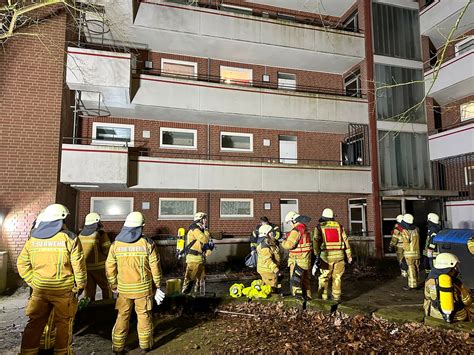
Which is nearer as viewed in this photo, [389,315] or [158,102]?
[389,315]

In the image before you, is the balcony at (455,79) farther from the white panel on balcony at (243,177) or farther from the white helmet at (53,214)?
the white helmet at (53,214)

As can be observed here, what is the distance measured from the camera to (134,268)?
4.34 m

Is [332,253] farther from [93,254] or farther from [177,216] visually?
[177,216]

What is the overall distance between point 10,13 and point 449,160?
16501 millimetres

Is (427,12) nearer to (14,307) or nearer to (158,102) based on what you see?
(158,102)

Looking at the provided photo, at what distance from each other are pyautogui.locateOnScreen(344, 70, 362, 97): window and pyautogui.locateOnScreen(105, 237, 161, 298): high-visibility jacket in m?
12.4

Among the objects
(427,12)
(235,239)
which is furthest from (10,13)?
(427,12)

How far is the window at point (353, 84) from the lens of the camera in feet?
47.1

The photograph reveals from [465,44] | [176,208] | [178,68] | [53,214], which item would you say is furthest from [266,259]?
[465,44]

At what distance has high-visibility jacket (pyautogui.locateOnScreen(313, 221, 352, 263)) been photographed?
266 inches

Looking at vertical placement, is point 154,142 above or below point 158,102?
below

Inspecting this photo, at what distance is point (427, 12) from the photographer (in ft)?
47.4

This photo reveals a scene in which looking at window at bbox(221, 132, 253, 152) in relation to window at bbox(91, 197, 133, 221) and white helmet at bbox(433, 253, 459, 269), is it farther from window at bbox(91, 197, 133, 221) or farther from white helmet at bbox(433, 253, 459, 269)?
white helmet at bbox(433, 253, 459, 269)

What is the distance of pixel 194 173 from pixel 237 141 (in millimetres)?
3231
